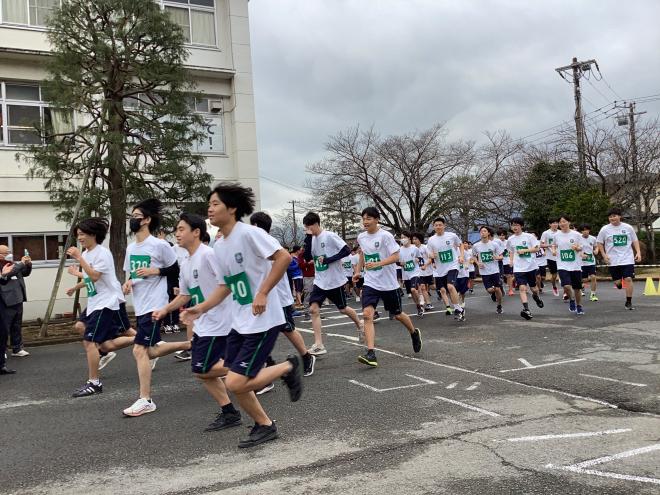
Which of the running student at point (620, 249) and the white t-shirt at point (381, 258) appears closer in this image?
the white t-shirt at point (381, 258)

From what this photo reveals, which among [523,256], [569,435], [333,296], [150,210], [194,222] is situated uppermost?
[150,210]

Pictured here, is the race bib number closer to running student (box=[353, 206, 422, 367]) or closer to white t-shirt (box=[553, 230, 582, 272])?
running student (box=[353, 206, 422, 367])

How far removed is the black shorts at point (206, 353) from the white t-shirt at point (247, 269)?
68 centimetres

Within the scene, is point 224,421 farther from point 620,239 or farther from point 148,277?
point 620,239

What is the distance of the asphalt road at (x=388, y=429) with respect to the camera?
11.2 feet

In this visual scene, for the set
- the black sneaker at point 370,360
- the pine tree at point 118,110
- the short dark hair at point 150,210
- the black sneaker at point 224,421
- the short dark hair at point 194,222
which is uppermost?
the pine tree at point 118,110

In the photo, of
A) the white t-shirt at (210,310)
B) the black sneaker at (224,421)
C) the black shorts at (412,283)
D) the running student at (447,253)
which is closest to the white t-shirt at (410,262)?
the black shorts at (412,283)

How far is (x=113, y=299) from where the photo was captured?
626 cm

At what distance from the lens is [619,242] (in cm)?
1089

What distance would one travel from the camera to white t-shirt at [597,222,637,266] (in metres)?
10.9

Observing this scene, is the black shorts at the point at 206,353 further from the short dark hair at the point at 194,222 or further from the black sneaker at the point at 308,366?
the black sneaker at the point at 308,366

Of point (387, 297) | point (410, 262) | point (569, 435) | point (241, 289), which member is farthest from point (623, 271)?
point (241, 289)

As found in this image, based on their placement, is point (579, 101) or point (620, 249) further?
point (579, 101)

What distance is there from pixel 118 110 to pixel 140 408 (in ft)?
29.5
